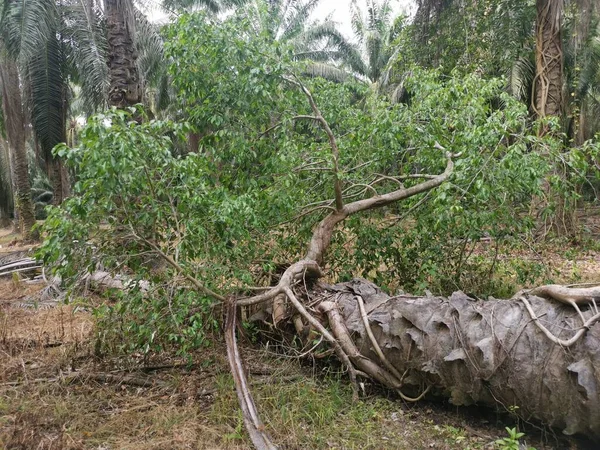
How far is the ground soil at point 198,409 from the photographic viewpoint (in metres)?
3.03

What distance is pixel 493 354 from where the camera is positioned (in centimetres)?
313

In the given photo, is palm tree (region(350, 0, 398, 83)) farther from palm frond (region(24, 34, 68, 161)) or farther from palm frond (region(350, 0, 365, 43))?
palm frond (region(24, 34, 68, 161))

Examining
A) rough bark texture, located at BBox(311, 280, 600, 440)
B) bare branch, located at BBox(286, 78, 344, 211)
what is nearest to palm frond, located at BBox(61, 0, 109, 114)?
bare branch, located at BBox(286, 78, 344, 211)

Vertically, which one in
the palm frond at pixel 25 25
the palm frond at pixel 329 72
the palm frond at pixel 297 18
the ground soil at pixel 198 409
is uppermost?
the palm frond at pixel 297 18

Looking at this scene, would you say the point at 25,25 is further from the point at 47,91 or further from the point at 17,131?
the point at 17,131

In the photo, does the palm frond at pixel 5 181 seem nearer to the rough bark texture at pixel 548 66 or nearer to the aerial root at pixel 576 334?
the rough bark texture at pixel 548 66

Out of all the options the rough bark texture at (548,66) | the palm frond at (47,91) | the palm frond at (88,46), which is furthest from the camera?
the palm frond at (47,91)

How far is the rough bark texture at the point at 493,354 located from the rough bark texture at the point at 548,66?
6532 millimetres

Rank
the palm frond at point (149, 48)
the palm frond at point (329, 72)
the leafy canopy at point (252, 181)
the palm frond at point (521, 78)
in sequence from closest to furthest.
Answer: the leafy canopy at point (252, 181) < the palm frond at point (521, 78) < the palm frond at point (149, 48) < the palm frond at point (329, 72)

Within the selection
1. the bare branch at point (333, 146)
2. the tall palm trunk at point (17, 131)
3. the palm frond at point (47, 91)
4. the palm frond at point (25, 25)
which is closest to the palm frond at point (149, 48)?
the palm frond at point (47, 91)

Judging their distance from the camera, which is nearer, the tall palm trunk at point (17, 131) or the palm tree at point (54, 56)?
the palm tree at point (54, 56)

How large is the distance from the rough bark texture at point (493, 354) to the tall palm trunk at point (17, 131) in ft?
43.4

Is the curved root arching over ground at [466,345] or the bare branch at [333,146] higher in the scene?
the bare branch at [333,146]

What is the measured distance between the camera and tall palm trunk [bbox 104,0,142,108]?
6.82m
